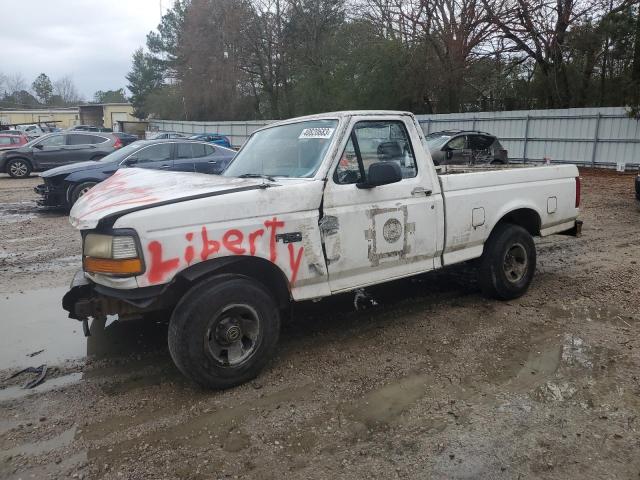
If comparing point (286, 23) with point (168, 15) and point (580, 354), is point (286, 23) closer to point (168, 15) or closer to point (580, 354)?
point (168, 15)

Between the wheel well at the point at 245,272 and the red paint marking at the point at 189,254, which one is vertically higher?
A: the red paint marking at the point at 189,254

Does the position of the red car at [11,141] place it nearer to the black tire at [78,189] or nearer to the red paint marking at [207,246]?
the black tire at [78,189]

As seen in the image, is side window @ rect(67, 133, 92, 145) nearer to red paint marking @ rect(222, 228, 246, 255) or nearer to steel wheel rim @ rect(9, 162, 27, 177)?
steel wheel rim @ rect(9, 162, 27, 177)

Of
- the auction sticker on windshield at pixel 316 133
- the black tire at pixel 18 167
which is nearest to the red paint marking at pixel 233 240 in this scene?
the auction sticker on windshield at pixel 316 133

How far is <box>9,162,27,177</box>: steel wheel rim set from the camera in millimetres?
19094

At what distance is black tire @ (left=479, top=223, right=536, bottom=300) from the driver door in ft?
2.94

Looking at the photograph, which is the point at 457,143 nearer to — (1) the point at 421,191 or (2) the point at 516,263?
(2) the point at 516,263

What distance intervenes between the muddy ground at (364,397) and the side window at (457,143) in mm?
9345

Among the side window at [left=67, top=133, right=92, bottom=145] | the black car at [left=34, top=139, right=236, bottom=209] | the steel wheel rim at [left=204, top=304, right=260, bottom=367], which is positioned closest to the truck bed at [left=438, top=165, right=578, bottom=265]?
the steel wheel rim at [left=204, top=304, right=260, bottom=367]

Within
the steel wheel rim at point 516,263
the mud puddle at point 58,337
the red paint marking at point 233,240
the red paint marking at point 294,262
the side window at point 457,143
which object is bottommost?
the mud puddle at point 58,337

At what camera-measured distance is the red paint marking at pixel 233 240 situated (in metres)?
3.48

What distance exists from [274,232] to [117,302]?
117 centimetres

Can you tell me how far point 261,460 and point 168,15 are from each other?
68.9 m

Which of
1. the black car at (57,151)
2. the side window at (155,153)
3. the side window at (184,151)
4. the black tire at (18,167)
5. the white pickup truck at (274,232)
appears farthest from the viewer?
the black tire at (18,167)
